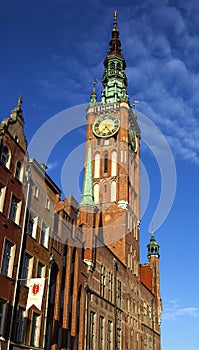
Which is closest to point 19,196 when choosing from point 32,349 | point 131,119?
point 32,349

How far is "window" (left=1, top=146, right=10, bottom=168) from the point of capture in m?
25.4

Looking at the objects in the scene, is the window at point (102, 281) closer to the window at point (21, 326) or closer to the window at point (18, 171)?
the window at point (21, 326)

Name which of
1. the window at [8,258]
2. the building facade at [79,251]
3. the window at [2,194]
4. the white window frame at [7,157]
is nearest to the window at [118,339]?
the building facade at [79,251]

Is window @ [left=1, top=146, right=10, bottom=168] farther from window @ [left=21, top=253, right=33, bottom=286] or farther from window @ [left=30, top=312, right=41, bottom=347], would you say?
window @ [left=30, top=312, right=41, bottom=347]

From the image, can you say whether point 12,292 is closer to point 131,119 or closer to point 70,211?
point 70,211

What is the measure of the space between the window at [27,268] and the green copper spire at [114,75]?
50.6 m

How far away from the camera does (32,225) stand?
28.4 m

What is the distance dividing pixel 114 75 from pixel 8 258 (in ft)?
209

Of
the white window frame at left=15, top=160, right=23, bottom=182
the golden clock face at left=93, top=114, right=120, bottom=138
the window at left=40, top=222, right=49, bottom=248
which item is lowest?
the window at left=40, top=222, right=49, bottom=248

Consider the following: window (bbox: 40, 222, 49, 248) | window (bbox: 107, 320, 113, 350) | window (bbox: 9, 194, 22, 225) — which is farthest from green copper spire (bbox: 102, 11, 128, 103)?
window (bbox: 9, 194, 22, 225)

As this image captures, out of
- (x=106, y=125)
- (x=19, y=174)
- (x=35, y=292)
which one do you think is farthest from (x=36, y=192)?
(x=106, y=125)

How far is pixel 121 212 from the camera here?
60562 mm

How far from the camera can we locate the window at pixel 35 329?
25922 mm

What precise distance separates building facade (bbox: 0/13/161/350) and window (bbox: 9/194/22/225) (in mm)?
65
